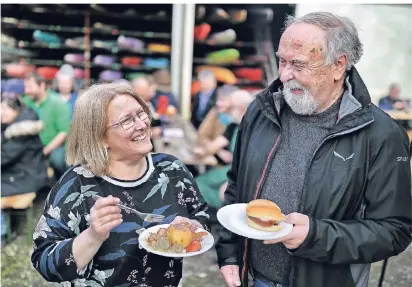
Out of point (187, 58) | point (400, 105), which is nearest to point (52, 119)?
point (187, 58)

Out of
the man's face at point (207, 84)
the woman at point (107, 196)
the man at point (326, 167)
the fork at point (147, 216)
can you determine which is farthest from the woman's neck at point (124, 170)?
the man's face at point (207, 84)

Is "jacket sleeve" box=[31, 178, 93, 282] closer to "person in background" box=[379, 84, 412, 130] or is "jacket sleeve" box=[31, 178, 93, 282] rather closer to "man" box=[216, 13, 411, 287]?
"man" box=[216, 13, 411, 287]

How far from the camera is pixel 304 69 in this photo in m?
1.76

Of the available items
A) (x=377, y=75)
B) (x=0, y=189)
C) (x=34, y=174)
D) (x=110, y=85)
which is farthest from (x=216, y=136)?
(x=377, y=75)

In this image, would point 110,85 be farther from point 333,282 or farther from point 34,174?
point 34,174

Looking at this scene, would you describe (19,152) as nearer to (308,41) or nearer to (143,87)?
(143,87)

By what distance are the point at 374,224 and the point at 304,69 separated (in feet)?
2.21

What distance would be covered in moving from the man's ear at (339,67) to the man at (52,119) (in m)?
4.34

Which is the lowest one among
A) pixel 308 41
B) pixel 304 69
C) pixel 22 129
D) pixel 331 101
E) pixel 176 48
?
pixel 22 129

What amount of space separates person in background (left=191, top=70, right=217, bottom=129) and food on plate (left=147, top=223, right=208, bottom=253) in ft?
15.7

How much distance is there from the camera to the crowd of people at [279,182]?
1.69m

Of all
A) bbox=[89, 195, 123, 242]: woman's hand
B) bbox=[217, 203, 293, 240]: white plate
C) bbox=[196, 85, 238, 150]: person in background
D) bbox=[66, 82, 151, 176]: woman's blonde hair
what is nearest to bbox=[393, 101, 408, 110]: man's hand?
bbox=[196, 85, 238, 150]: person in background

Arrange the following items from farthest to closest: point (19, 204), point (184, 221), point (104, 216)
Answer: point (19, 204) < point (184, 221) < point (104, 216)

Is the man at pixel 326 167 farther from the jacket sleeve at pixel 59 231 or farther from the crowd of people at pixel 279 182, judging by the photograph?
the jacket sleeve at pixel 59 231
